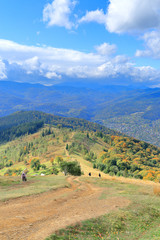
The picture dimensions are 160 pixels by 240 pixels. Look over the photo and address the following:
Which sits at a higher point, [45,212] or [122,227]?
[45,212]

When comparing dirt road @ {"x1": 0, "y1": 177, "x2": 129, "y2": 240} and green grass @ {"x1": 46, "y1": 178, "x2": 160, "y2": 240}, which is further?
green grass @ {"x1": 46, "y1": 178, "x2": 160, "y2": 240}

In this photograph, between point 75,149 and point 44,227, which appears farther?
point 75,149

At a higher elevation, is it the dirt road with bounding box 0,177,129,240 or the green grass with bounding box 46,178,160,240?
the dirt road with bounding box 0,177,129,240

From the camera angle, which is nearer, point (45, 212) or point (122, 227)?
point (122, 227)

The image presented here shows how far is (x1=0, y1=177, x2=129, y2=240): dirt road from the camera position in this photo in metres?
19.2

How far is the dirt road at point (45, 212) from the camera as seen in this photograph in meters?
19.2

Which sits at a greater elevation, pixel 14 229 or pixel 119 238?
pixel 14 229

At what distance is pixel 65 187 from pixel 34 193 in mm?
11207

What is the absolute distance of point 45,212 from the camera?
26.0 m

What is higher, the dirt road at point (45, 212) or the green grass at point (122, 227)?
the dirt road at point (45, 212)

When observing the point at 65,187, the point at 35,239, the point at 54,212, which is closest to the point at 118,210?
the point at 54,212

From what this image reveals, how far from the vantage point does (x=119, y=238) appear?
69.4 feet

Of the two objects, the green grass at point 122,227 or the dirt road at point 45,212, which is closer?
the dirt road at point 45,212

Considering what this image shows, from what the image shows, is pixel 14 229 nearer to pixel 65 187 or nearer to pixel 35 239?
pixel 35 239
